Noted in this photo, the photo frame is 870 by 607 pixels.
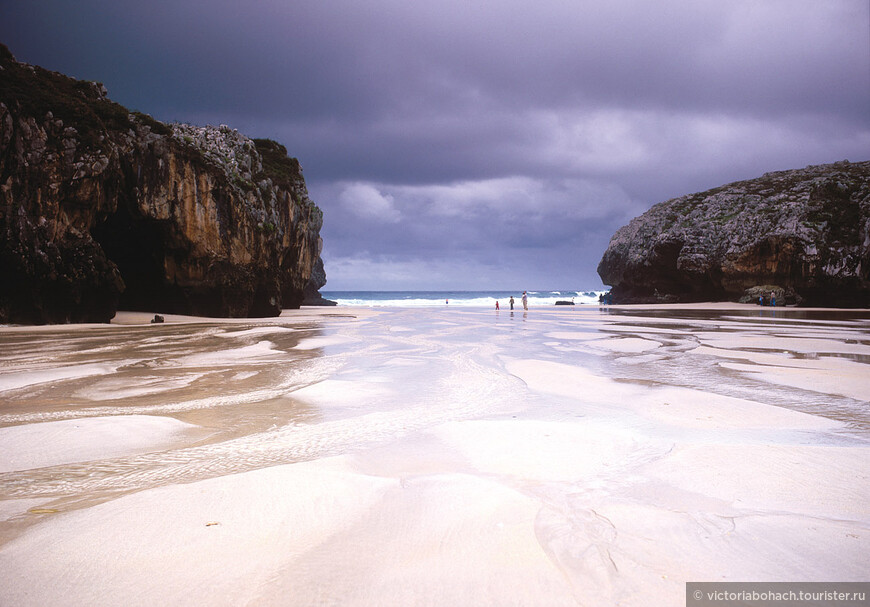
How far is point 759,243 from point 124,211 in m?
51.5

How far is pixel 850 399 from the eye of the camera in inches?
273

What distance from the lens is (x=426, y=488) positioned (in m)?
3.80

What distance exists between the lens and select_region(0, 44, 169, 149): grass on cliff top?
20.2 m

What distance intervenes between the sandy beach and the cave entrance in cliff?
799 inches

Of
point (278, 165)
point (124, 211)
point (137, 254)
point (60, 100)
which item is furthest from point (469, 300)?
point (60, 100)

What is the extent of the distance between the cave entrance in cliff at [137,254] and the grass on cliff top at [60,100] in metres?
4.26

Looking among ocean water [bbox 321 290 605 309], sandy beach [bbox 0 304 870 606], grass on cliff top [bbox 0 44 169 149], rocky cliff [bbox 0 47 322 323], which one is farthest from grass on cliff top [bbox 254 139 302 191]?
ocean water [bbox 321 290 605 309]

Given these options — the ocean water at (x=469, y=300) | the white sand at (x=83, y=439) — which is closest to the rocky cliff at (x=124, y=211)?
the white sand at (x=83, y=439)

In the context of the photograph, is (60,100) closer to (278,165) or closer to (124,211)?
(124,211)

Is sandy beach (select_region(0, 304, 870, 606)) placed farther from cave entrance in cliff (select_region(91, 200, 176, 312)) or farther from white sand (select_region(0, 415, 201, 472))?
cave entrance in cliff (select_region(91, 200, 176, 312))

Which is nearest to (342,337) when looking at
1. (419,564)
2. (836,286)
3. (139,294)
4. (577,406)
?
(577,406)

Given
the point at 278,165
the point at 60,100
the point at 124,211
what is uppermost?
the point at 278,165

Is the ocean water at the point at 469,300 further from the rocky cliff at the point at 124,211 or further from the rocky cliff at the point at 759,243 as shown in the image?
the rocky cliff at the point at 124,211

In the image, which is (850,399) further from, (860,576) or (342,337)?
(342,337)
